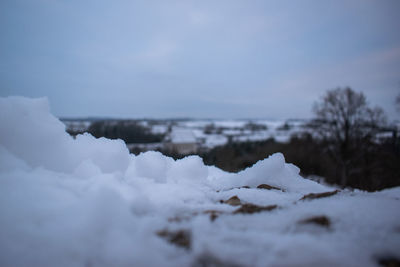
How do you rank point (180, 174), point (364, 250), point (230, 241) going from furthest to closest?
point (180, 174) < point (230, 241) < point (364, 250)

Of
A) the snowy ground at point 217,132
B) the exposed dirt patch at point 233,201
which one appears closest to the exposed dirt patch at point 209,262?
the exposed dirt patch at point 233,201

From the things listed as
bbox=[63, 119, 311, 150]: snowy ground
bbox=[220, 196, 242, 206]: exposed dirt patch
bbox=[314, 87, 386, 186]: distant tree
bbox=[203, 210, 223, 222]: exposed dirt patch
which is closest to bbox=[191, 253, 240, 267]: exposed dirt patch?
bbox=[203, 210, 223, 222]: exposed dirt patch

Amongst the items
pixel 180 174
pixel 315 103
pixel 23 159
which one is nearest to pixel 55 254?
pixel 23 159

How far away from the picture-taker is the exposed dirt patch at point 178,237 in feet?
3.83

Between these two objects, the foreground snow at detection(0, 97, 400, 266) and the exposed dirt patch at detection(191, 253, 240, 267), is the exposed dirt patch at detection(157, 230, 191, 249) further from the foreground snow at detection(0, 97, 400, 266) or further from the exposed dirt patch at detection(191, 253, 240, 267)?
the exposed dirt patch at detection(191, 253, 240, 267)

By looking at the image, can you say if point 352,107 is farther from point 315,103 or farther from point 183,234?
point 183,234

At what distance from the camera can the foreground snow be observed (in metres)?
1.04

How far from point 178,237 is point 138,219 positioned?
0.29 metres

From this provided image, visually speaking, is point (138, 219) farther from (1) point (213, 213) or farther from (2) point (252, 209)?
(2) point (252, 209)

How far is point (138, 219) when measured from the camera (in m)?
1.32

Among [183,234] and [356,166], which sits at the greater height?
[183,234]

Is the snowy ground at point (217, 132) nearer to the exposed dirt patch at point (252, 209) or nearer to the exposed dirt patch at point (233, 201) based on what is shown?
the exposed dirt patch at point (233, 201)

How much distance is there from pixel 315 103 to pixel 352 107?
2.74 m

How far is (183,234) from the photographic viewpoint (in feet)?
4.07
